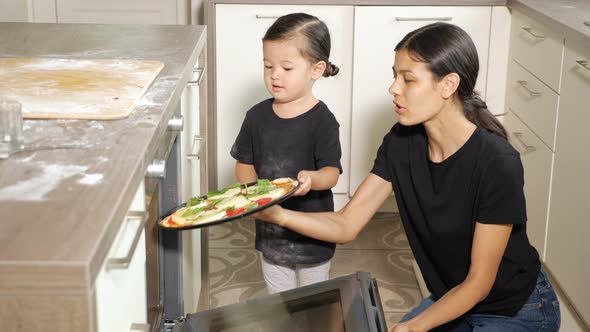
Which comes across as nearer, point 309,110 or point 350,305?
point 350,305

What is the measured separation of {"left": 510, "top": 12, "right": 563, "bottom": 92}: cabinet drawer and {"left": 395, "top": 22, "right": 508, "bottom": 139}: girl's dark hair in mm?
1013

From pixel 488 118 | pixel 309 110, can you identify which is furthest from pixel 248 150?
pixel 488 118

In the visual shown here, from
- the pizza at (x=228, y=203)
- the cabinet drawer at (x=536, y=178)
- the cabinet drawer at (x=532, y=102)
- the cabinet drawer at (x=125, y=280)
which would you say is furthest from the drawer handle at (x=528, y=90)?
the cabinet drawer at (x=125, y=280)

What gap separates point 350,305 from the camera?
4.85 ft

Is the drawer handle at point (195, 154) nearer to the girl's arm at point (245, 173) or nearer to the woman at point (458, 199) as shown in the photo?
the girl's arm at point (245, 173)

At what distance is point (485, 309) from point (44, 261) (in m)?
1.09

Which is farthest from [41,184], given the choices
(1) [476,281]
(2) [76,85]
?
(1) [476,281]

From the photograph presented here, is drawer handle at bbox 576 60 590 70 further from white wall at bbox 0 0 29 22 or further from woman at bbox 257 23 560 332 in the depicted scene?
white wall at bbox 0 0 29 22

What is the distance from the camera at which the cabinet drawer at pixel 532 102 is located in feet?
8.75

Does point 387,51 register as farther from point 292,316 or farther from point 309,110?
point 292,316

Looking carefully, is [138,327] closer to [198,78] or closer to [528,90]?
[198,78]

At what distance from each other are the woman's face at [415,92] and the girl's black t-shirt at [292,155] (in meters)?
0.33

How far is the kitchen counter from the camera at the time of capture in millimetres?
844

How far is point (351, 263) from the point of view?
2.93 m
